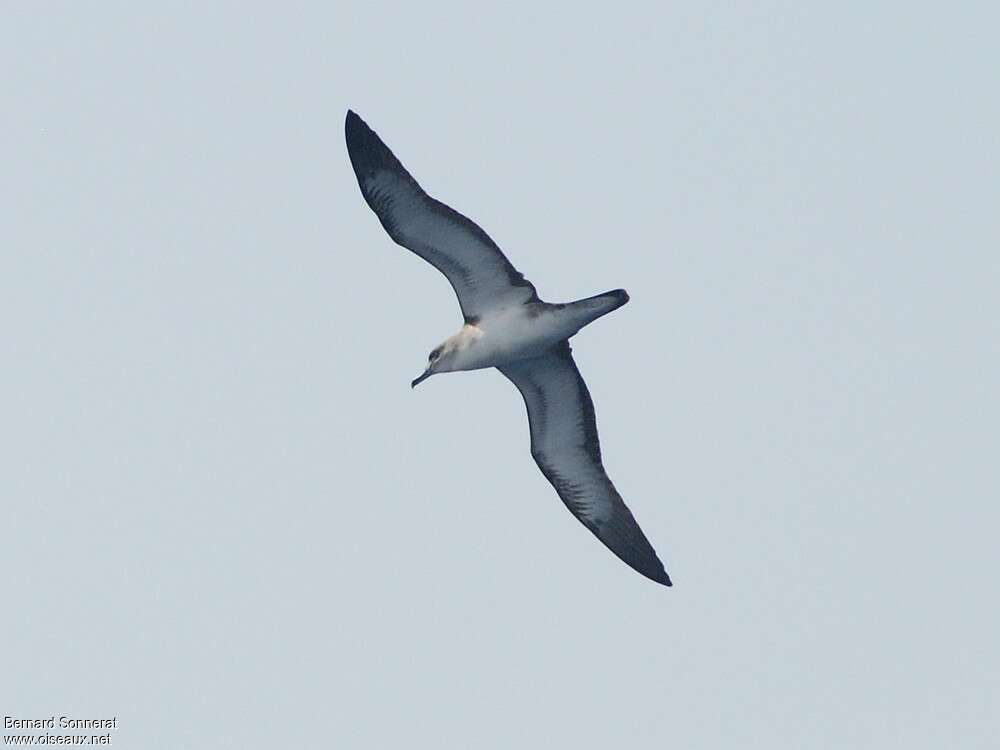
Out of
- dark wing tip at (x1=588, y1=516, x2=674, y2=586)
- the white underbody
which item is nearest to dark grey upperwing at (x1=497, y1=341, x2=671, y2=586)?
dark wing tip at (x1=588, y1=516, x2=674, y2=586)

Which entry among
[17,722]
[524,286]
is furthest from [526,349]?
[17,722]

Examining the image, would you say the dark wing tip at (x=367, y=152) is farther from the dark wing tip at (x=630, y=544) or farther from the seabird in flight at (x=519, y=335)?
the dark wing tip at (x=630, y=544)

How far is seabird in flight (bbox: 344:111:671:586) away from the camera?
2266 cm

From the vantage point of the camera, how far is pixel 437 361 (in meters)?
24.2

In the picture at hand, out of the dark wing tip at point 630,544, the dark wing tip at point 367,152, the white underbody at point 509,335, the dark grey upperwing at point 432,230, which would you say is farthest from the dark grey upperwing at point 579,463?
the dark wing tip at point 367,152

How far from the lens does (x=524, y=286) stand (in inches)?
918

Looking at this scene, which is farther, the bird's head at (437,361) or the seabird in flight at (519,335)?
the bird's head at (437,361)

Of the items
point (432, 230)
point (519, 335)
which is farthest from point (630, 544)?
point (432, 230)

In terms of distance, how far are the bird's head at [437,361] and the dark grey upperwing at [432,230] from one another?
798mm

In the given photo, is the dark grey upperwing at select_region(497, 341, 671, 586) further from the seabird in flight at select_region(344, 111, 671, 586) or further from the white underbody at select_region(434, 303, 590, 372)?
the white underbody at select_region(434, 303, 590, 372)

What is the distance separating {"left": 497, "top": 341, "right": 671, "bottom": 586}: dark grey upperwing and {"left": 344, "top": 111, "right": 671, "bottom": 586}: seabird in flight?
0.05 feet

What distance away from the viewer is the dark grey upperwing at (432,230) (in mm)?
22609

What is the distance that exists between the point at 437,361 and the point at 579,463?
2.74 meters

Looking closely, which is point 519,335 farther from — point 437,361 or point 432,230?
point 432,230
